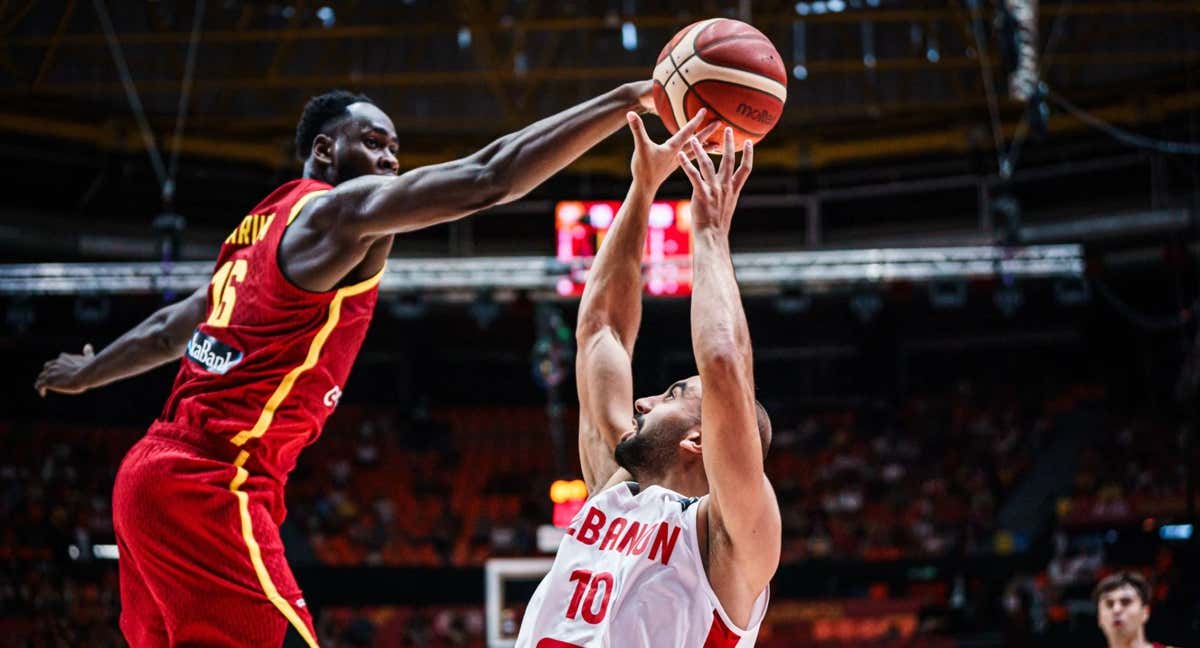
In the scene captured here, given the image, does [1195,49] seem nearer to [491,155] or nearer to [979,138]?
[979,138]

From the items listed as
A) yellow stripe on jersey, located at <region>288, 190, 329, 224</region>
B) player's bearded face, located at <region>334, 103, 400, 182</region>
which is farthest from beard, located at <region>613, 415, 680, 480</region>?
player's bearded face, located at <region>334, 103, 400, 182</region>

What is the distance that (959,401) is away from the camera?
20531mm

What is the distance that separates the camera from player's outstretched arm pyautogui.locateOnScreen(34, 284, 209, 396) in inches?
139

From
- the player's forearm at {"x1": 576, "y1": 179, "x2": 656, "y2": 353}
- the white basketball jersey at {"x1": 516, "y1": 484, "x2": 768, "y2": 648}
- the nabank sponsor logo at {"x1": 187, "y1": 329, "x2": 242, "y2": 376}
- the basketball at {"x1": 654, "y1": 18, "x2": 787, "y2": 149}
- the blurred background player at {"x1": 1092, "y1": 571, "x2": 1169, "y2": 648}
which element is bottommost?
the blurred background player at {"x1": 1092, "y1": 571, "x2": 1169, "y2": 648}

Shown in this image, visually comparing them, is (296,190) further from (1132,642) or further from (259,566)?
(1132,642)

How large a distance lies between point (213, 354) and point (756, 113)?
4.69 feet

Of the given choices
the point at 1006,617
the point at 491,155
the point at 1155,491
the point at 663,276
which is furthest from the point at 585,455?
the point at 1155,491

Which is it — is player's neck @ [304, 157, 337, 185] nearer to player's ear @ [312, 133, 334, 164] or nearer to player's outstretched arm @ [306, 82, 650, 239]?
player's ear @ [312, 133, 334, 164]

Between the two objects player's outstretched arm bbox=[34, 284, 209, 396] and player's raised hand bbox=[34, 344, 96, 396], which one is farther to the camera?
player's raised hand bbox=[34, 344, 96, 396]

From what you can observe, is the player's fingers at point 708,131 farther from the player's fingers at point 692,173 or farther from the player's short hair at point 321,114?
the player's short hair at point 321,114

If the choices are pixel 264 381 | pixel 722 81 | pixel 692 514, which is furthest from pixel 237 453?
pixel 722 81

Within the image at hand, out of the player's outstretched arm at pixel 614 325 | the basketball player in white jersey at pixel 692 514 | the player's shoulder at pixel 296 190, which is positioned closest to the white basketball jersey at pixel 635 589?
the basketball player in white jersey at pixel 692 514

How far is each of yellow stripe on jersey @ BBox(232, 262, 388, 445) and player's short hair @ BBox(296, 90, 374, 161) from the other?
0.41m

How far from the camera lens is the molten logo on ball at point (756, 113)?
9.95 ft
